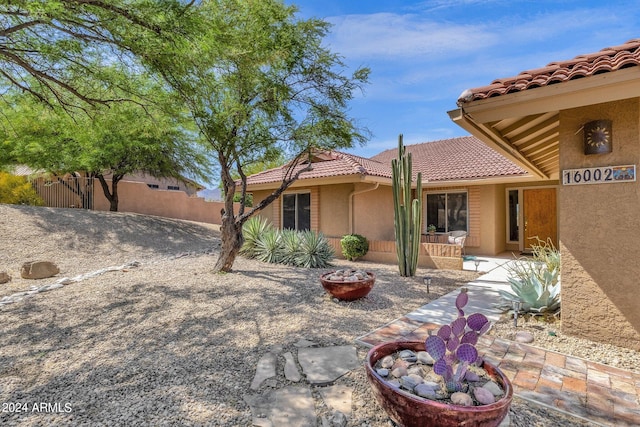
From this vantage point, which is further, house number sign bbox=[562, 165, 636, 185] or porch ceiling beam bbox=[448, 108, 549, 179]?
porch ceiling beam bbox=[448, 108, 549, 179]

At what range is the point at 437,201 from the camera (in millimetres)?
14188

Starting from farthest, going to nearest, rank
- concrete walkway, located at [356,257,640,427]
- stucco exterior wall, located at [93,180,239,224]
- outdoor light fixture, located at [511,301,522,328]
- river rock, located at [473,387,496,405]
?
1. stucco exterior wall, located at [93,180,239,224]
2. outdoor light fixture, located at [511,301,522,328]
3. concrete walkway, located at [356,257,640,427]
4. river rock, located at [473,387,496,405]

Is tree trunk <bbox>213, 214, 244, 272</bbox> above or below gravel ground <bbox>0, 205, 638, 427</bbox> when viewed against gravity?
above

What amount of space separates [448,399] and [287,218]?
42.8ft

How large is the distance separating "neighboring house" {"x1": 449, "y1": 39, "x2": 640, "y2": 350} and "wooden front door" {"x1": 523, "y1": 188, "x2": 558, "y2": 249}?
31.7 ft

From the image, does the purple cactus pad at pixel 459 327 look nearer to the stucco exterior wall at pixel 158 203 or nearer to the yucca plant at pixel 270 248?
the yucca plant at pixel 270 248

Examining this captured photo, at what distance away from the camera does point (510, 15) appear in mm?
8742

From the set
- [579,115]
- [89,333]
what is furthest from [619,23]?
[89,333]

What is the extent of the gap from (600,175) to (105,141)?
18225mm

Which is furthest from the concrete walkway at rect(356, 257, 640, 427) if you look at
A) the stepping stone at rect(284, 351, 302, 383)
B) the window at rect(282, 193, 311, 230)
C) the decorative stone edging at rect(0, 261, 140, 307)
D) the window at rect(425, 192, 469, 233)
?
the window at rect(282, 193, 311, 230)

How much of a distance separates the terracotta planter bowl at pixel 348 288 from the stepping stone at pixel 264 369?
2.37 meters

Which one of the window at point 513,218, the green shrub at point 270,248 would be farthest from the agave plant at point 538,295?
the window at point 513,218

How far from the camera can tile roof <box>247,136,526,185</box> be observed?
1216 centimetres

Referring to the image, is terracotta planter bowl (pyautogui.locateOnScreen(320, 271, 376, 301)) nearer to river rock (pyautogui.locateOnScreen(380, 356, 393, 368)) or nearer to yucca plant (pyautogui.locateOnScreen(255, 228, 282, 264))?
river rock (pyautogui.locateOnScreen(380, 356, 393, 368))
